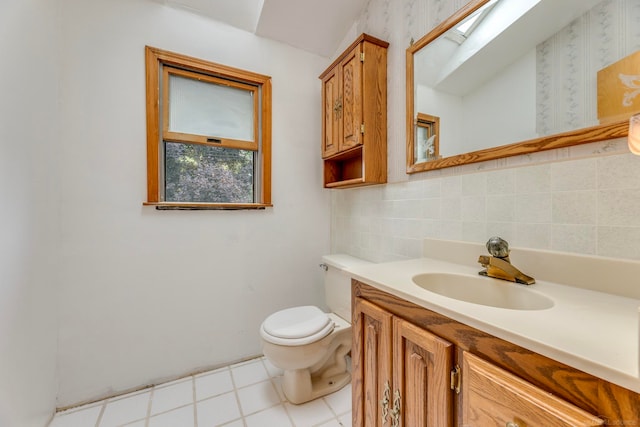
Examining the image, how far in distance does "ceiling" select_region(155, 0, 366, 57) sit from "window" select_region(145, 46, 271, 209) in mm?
314

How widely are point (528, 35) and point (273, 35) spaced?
1.53 meters

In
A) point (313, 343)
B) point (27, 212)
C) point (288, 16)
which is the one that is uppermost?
point (288, 16)

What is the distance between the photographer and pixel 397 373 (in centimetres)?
78

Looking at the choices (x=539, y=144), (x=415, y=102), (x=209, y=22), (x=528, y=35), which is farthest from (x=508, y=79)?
(x=209, y=22)

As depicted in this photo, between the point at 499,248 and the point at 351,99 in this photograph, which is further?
the point at 351,99

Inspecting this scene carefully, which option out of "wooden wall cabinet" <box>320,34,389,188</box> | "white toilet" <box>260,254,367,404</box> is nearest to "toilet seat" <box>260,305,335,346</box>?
"white toilet" <box>260,254,367,404</box>

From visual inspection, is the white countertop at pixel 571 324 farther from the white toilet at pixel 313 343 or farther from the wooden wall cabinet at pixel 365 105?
Answer: the wooden wall cabinet at pixel 365 105

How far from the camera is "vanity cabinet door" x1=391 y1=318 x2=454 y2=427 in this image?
63 cm

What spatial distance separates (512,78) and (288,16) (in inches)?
56.0

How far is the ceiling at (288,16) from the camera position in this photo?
1.61 m

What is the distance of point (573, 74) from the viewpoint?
79cm

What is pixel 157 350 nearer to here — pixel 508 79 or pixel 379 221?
pixel 379 221

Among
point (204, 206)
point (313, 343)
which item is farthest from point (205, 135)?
point (313, 343)

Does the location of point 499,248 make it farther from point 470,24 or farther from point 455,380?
point 470,24
